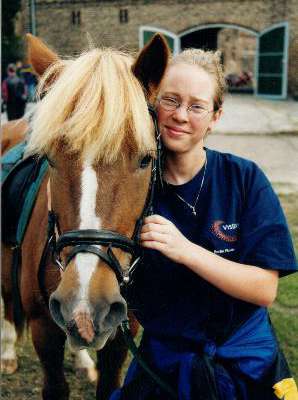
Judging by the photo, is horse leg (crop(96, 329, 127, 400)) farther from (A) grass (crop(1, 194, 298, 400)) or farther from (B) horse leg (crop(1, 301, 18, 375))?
(B) horse leg (crop(1, 301, 18, 375))

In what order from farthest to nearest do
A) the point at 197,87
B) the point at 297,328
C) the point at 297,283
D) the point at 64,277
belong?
the point at 297,283 < the point at 297,328 < the point at 197,87 < the point at 64,277

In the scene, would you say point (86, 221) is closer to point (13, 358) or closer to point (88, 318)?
point (88, 318)

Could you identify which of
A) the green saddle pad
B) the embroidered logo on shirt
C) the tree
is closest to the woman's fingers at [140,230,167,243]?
the embroidered logo on shirt

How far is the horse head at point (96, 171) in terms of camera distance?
1453 mm

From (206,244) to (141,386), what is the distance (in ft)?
1.93

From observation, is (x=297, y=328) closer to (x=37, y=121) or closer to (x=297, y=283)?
(x=297, y=283)

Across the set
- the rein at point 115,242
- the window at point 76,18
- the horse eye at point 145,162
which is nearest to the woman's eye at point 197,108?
the rein at point 115,242

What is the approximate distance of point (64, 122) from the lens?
5.42 feet

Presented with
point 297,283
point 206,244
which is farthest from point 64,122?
point 297,283

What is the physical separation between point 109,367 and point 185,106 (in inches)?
57.4

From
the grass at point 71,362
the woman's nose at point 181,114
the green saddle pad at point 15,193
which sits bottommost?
the grass at point 71,362

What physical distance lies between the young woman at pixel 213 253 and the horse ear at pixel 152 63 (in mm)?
40

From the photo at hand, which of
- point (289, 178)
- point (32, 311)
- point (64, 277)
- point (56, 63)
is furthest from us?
point (289, 178)

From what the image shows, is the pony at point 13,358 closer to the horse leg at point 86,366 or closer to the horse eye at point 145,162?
A: the horse leg at point 86,366
